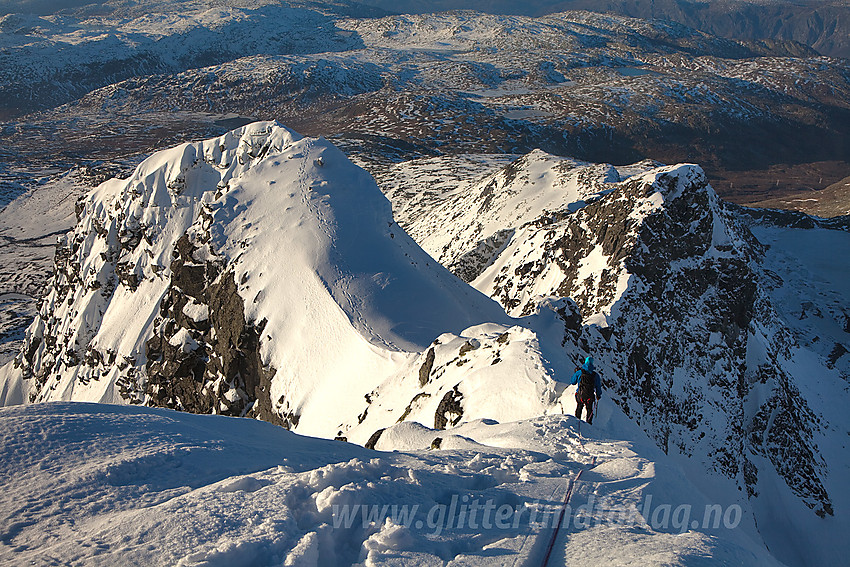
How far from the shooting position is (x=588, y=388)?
11023 millimetres

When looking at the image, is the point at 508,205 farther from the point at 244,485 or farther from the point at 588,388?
the point at 244,485

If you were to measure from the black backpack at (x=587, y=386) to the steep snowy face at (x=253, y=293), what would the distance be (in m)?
1.68

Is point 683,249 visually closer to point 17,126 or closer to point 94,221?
point 94,221

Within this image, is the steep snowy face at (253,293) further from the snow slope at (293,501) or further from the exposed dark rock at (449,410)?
the snow slope at (293,501)

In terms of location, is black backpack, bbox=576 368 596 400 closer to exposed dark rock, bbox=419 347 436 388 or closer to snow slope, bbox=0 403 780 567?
snow slope, bbox=0 403 780 567

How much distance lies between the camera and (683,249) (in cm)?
2641

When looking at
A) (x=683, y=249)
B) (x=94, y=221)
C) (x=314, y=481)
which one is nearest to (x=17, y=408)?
(x=314, y=481)

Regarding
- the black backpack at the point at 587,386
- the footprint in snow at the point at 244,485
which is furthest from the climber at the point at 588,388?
the footprint in snow at the point at 244,485

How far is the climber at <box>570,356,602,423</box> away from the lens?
1094cm

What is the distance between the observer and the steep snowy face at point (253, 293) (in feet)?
67.1

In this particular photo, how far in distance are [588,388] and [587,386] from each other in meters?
0.05

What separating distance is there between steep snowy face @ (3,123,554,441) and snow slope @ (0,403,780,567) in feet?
16.4

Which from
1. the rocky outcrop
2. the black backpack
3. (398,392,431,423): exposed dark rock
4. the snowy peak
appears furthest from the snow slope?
the snowy peak

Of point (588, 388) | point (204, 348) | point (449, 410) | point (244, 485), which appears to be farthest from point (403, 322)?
point (244, 485)
